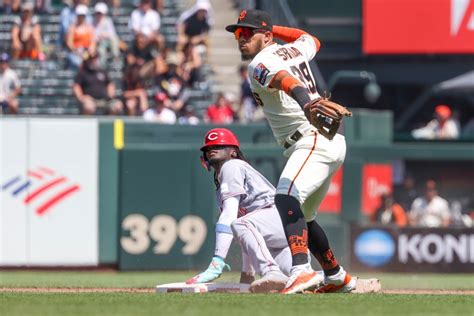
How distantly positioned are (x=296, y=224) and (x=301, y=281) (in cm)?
39

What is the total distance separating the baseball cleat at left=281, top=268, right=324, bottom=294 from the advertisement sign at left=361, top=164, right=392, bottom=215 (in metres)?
8.06

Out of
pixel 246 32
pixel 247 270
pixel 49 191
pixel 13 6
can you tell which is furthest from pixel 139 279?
pixel 13 6

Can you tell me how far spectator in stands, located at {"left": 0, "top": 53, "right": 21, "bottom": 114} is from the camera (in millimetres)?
17406

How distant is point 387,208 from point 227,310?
383 inches

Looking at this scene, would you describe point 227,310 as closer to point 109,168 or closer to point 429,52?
point 109,168

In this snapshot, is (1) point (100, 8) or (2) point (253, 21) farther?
(1) point (100, 8)

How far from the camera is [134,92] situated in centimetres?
1783

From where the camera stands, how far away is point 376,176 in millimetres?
16891

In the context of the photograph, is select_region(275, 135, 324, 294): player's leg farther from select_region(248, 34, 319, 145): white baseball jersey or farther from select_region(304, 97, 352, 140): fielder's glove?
select_region(304, 97, 352, 140): fielder's glove

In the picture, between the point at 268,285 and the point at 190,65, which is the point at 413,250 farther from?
the point at 268,285

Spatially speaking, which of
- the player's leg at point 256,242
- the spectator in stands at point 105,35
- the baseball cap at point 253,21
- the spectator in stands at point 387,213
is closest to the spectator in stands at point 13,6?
the spectator in stands at point 105,35

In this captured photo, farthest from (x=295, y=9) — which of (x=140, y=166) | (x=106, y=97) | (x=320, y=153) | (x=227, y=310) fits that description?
(x=227, y=310)

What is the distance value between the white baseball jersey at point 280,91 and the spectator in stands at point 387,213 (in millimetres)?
7818

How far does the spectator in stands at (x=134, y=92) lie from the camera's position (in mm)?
17516
